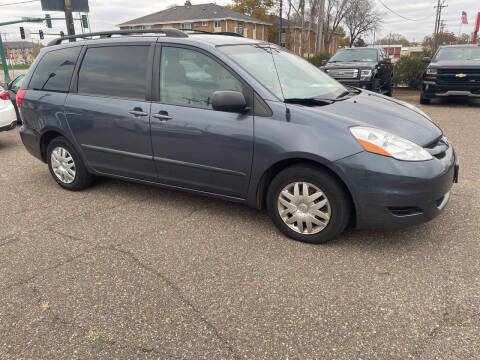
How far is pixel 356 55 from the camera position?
1223cm

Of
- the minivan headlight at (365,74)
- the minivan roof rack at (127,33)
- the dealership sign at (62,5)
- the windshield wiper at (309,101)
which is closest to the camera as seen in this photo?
the windshield wiper at (309,101)

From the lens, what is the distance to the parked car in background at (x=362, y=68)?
1084cm

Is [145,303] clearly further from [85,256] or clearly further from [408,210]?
[408,210]

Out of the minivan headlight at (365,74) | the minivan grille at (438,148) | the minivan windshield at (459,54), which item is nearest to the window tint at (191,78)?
the minivan grille at (438,148)

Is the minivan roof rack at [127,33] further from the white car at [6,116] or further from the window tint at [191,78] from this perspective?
the white car at [6,116]

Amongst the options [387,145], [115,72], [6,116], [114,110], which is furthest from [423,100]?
[6,116]

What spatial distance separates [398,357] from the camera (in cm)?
215

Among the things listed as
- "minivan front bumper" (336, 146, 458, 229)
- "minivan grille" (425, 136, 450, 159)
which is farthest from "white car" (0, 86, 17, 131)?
"minivan grille" (425, 136, 450, 159)

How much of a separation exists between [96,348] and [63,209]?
2.45 metres

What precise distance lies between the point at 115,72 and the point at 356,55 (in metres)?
9.84

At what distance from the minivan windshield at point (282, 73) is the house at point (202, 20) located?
46433 millimetres

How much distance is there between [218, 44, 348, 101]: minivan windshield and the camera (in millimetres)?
3572

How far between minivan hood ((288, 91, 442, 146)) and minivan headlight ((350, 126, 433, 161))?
9cm

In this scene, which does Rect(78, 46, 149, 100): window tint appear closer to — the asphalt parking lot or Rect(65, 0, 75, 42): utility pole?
the asphalt parking lot
